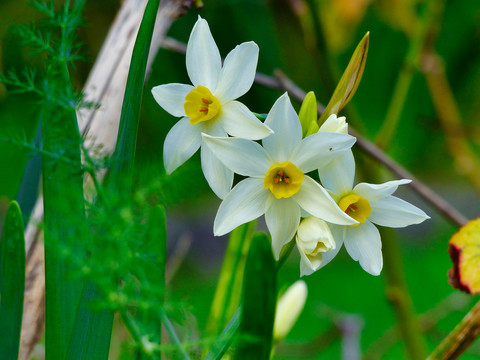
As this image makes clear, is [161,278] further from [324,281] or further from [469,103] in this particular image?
[469,103]

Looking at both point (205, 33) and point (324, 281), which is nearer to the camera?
point (205, 33)

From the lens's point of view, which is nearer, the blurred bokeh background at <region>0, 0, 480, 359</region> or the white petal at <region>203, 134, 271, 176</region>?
the white petal at <region>203, 134, 271, 176</region>

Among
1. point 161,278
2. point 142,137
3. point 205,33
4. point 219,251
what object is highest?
point 205,33

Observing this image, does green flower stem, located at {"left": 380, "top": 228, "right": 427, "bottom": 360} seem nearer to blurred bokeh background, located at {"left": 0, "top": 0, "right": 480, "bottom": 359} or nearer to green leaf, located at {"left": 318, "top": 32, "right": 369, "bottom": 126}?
blurred bokeh background, located at {"left": 0, "top": 0, "right": 480, "bottom": 359}

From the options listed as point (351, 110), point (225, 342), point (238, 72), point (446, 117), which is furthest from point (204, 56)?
point (446, 117)

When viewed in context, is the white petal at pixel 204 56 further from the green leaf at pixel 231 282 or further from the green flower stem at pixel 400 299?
the green flower stem at pixel 400 299

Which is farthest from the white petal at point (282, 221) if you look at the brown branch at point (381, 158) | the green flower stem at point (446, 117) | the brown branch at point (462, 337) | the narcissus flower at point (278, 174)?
the green flower stem at point (446, 117)

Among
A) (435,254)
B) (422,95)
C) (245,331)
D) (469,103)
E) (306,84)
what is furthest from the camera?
(469,103)

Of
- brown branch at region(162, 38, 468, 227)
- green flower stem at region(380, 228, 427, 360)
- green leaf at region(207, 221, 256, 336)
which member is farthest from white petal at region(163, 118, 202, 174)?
green flower stem at region(380, 228, 427, 360)

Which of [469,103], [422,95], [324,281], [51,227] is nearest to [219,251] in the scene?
[324,281]
